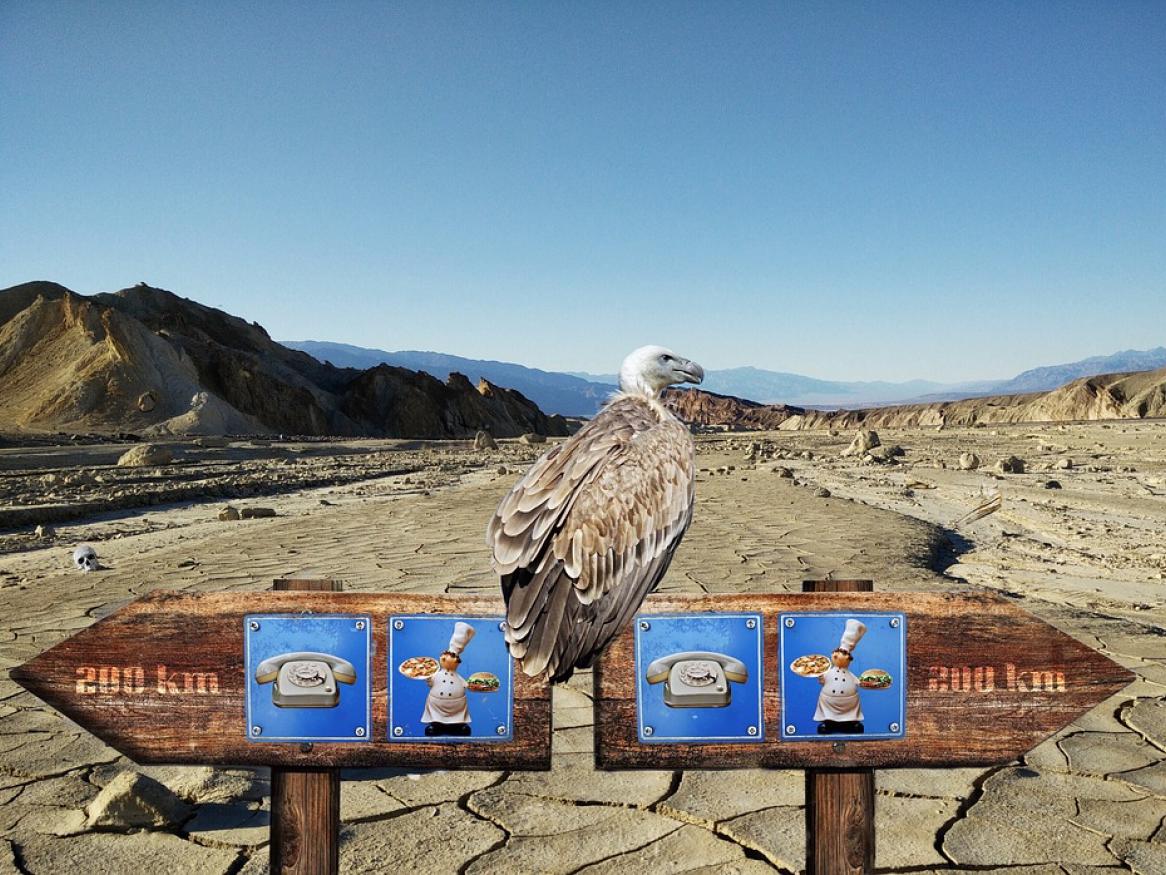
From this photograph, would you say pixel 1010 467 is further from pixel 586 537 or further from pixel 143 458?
pixel 143 458

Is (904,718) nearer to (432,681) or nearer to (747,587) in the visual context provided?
(432,681)

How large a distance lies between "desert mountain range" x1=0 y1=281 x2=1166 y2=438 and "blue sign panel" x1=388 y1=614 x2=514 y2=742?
73 cm

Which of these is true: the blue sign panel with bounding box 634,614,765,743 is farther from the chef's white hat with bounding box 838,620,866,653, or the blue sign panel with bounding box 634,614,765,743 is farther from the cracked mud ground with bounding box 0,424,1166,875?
the cracked mud ground with bounding box 0,424,1166,875

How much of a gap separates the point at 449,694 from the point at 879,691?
809 millimetres

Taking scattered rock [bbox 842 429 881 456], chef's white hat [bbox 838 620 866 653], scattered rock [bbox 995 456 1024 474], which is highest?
chef's white hat [bbox 838 620 866 653]

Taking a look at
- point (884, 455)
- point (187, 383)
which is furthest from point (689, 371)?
point (187, 383)

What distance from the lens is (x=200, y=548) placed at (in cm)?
722

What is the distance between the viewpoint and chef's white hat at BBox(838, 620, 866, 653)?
1.52 m

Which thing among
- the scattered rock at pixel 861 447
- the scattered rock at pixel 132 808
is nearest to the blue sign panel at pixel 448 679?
the scattered rock at pixel 132 808

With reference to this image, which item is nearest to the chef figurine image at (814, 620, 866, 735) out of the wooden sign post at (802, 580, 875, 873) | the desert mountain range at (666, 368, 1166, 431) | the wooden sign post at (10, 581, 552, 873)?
the wooden sign post at (802, 580, 875, 873)

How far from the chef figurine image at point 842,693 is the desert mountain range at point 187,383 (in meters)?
26.4

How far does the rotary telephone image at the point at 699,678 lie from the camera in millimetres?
1516

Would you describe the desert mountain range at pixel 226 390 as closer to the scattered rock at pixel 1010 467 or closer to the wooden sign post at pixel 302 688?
the wooden sign post at pixel 302 688

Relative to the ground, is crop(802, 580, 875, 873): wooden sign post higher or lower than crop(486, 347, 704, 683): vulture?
lower
